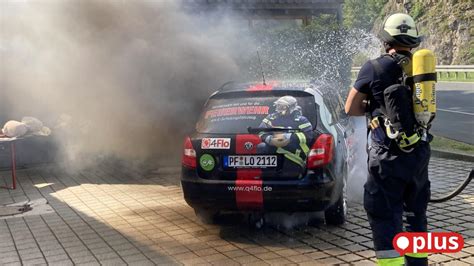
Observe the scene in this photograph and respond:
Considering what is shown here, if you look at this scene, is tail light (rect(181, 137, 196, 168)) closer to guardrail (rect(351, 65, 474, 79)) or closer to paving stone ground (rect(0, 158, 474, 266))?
paving stone ground (rect(0, 158, 474, 266))

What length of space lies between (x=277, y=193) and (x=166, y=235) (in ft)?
4.39

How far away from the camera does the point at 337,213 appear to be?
511 cm

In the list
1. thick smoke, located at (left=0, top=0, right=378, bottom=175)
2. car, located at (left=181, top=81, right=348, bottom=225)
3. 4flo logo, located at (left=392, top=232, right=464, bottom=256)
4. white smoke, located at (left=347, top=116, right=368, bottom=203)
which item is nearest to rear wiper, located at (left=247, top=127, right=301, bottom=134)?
car, located at (left=181, top=81, right=348, bottom=225)

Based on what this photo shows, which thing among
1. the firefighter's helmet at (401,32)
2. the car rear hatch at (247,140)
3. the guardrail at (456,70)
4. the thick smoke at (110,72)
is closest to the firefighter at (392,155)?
the firefighter's helmet at (401,32)

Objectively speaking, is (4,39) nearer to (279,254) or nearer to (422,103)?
(279,254)

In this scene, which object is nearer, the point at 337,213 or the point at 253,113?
the point at 253,113

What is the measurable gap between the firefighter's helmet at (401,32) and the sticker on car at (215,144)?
1.88 m

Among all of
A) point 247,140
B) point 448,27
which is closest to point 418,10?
point 448,27

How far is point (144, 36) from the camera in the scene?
29.6 ft

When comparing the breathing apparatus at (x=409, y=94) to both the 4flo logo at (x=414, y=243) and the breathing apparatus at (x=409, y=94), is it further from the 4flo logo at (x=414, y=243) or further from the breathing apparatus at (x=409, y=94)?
the 4flo logo at (x=414, y=243)

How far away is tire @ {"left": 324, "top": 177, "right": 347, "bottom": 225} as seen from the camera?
5.05 m

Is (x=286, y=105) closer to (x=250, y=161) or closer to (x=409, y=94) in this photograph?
(x=250, y=161)

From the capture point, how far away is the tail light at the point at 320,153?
463 cm

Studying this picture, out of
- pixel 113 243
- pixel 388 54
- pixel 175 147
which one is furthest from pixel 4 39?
pixel 388 54
